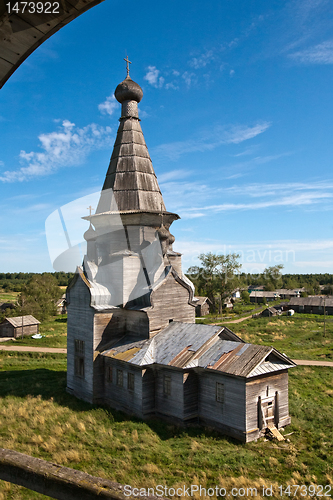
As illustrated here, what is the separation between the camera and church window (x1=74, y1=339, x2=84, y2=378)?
18219 millimetres

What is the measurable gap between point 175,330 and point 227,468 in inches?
276

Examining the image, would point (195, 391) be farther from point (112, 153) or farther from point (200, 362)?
point (112, 153)

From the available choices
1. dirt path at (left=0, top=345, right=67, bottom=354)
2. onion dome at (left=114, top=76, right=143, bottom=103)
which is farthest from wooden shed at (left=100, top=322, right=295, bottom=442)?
dirt path at (left=0, top=345, right=67, bottom=354)

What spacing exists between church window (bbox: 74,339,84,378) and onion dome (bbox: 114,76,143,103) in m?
15.4

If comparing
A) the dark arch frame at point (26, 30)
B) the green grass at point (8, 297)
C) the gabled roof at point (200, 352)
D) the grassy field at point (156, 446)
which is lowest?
the green grass at point (8, 297)

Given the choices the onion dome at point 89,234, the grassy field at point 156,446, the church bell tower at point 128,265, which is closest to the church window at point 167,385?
the grassy field at point 156,446

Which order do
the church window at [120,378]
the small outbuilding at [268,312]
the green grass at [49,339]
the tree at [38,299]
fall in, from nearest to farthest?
the church window at [120,378]
the green grass at [49,339]
the tree at [38,299]
the small outbuilding at [268,312]

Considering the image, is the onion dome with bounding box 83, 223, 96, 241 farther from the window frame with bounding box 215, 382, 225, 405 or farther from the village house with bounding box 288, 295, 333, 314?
the village house with bounding box 288, 295, 333, 314

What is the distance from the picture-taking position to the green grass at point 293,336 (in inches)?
1184

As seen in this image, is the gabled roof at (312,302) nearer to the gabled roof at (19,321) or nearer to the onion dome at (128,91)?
the gabled roof at (19,321)

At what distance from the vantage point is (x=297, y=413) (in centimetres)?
1585

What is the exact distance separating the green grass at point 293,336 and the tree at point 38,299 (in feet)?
100

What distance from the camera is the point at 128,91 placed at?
21.1 m

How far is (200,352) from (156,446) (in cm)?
415
